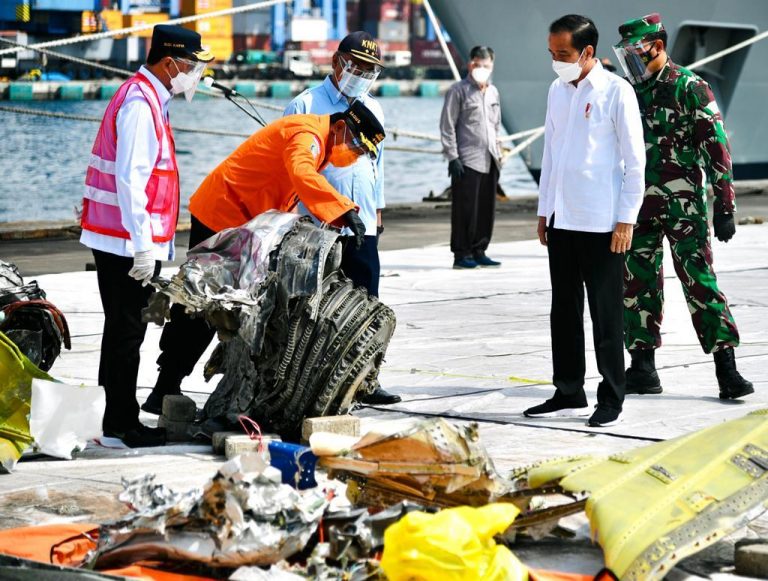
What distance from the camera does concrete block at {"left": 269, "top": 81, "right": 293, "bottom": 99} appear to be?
10031cm

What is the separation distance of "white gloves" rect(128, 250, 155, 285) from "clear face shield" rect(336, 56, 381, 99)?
168cm

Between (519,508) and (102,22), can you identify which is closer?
(519,508)

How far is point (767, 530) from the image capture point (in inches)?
198

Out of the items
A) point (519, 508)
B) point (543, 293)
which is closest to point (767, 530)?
point (519, 508)

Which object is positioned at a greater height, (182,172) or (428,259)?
(428,259)

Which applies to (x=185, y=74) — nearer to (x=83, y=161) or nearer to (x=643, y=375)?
(x=643, y=375)

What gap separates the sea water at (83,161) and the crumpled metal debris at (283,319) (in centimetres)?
1431

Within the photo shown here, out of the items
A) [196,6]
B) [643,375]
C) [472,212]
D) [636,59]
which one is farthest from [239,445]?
[196,6]

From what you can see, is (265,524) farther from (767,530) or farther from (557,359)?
(557,359)

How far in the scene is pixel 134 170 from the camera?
6.30 meters

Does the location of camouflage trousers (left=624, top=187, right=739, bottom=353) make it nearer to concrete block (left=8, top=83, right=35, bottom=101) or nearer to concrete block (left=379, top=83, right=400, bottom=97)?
concrete block (left=8, top=83, right=35, bottom=101)

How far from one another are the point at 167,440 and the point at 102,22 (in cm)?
9032

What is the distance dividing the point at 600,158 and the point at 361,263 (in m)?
1.32

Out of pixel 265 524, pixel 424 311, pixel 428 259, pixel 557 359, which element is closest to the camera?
pixel 265 524
